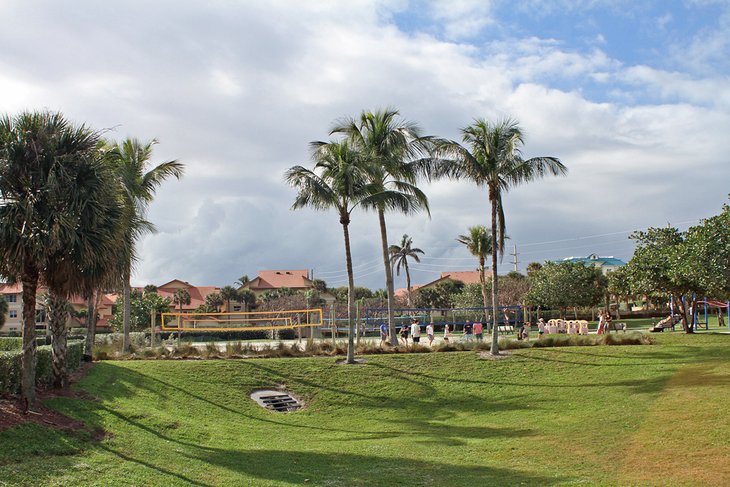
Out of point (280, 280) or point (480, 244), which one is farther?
point (280, 280)

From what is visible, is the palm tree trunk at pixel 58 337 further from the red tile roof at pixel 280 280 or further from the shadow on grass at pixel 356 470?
the red tile roof at pixel 280 280

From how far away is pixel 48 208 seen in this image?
15766mm

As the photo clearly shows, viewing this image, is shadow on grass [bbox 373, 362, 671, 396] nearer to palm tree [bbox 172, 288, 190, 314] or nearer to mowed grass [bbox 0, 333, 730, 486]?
mowed grass [bbox 0, 333, 730, 486]

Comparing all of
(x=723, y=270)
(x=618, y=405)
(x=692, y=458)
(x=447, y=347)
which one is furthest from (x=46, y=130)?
(x=723, y=270)

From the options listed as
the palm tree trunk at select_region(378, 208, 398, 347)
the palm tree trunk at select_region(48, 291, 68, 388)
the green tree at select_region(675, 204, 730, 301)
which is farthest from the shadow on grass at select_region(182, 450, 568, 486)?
the green tree at select_region(675, 204, 730, 301)

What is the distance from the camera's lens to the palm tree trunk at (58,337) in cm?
1923

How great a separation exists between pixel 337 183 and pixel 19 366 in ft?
43.8

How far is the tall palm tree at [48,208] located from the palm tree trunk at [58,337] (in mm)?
2474

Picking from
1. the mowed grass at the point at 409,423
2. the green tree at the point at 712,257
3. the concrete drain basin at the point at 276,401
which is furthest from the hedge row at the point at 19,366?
the green tree at the point at 712,257

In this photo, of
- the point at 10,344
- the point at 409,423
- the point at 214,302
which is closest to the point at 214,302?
the point at 214,302

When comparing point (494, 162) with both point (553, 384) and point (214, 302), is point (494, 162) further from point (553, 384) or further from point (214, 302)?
point (214, 302)

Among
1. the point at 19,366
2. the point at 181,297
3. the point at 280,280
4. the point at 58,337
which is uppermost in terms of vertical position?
the point at 280,280

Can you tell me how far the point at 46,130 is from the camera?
16391 millimetres

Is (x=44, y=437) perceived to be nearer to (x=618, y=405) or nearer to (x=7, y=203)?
(x=7, y=203)
